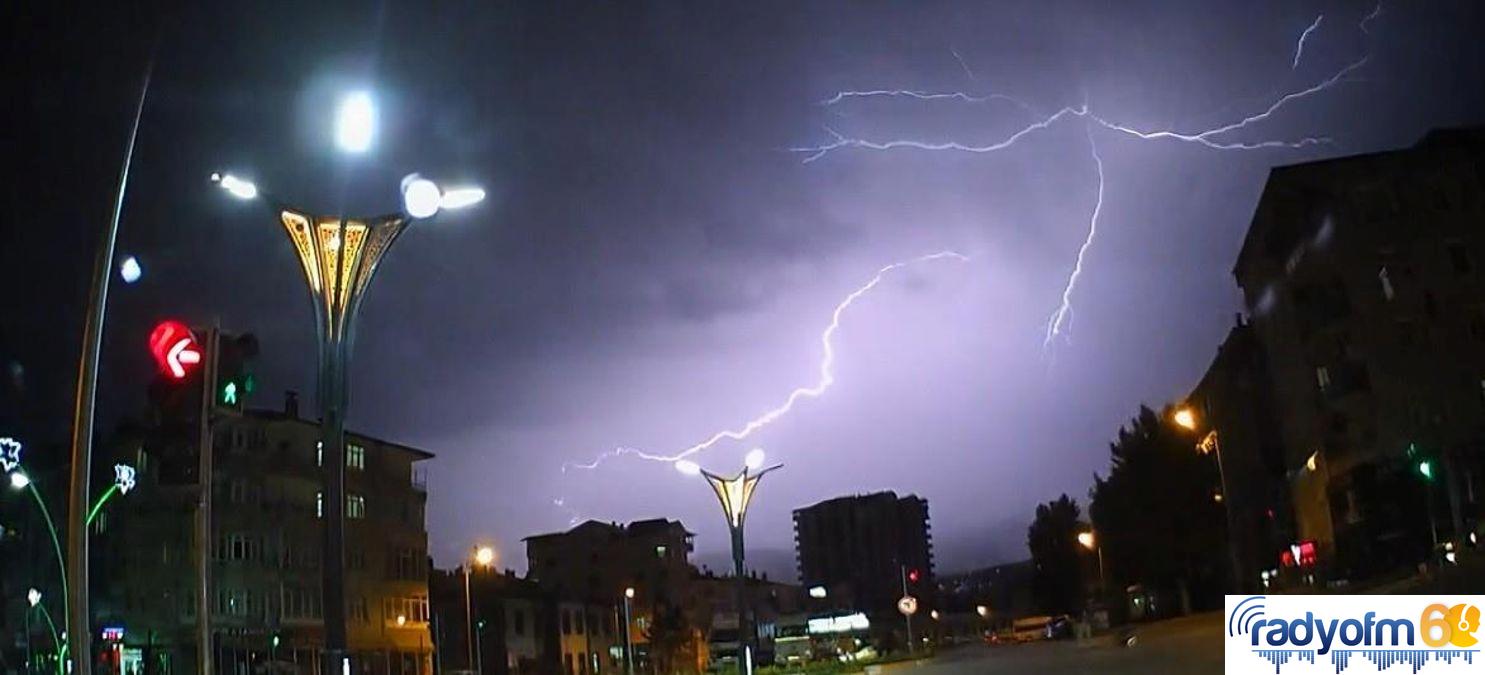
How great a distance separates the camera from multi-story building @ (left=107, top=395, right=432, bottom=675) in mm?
51344

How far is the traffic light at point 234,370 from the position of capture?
30.6 ft

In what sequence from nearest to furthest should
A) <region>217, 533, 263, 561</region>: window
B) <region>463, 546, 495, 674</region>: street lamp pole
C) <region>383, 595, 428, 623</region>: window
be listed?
<region>463, 546, 495, 674</region>: street lamp pole < <region>217, 533, 263, 561</region>: window < <region>383, 595, 428, 623</region>: window

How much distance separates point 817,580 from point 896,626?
2542cm

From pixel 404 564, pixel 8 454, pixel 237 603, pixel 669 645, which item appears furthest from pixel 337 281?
pixel 669 645

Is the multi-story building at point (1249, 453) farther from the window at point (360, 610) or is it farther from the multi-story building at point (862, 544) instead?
the multi-story building at point (862, 544)

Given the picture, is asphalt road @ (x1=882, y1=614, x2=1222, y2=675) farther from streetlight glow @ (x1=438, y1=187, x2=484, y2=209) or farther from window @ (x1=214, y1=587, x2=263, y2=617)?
window @ (x1=214, y1=587, x2=263, y2=617)

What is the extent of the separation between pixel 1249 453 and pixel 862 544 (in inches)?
2294

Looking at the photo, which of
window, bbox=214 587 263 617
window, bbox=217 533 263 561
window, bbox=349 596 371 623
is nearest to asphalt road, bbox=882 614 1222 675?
window, bbox=349 596 371 623

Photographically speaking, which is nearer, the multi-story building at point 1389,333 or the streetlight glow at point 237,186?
the streetlight glow at point 237,186

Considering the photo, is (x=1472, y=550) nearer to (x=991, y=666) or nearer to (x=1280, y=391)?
(x=991, y=666)

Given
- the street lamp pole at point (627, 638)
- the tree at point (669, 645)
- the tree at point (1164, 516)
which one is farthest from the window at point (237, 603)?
the tree at point (1164, 516)

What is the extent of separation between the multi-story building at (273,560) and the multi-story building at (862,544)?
65.7m

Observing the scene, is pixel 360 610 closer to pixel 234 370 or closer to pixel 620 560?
pixel 620 560

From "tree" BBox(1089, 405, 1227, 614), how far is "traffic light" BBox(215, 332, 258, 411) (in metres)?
65.0
